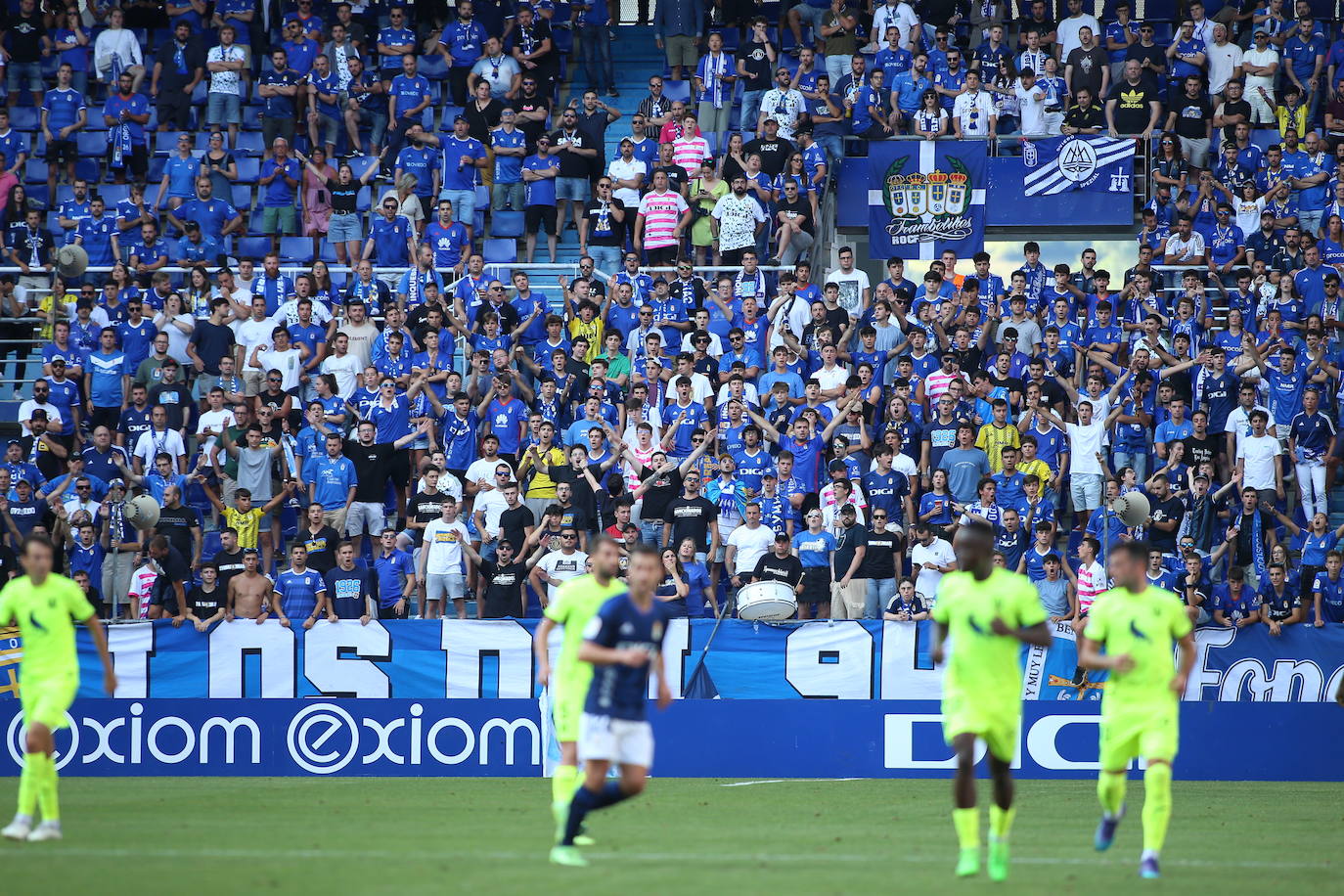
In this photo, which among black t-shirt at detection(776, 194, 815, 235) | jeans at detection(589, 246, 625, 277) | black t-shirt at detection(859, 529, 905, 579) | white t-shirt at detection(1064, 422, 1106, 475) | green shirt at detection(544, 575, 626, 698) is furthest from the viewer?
jeans at detection(589, 246, 625, 277)

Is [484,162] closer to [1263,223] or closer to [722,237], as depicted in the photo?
[722,237]

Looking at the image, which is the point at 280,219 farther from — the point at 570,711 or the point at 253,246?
the point at 570,711

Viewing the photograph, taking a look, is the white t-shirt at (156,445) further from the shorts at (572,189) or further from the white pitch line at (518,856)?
the white pitch line at (518,856)

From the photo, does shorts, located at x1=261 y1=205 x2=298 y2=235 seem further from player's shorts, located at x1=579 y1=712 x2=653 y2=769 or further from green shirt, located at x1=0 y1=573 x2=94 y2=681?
player's shorts, located at x1=579 y1=712 x2=653 y2=769

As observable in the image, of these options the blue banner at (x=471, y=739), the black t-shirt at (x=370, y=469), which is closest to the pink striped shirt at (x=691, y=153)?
the black t-shirt at (x=370, y=469)

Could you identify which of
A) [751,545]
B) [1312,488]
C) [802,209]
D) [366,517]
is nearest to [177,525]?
[366,517]

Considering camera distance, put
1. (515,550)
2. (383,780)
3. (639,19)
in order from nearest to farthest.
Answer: (383,780), (515,550), (639,19)

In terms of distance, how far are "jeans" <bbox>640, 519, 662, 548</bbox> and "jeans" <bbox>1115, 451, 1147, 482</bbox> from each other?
6.06m

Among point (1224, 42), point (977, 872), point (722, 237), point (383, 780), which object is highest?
point (1224, 42)

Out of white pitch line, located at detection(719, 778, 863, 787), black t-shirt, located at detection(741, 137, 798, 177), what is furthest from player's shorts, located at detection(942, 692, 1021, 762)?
black t-shirt, located at detection(741, 137, 798, 177)

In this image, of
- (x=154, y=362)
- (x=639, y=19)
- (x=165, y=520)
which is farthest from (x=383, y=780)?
(x=639, y=19)

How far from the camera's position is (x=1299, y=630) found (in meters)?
19.2

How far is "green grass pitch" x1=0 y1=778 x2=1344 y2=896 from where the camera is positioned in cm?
970

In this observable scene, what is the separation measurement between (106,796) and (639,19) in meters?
19.4
